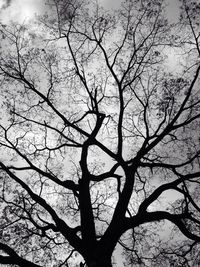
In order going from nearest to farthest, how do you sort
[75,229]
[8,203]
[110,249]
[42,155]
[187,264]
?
[110,249] → [75,229] → [187,264] → [8,203] → [42,155]

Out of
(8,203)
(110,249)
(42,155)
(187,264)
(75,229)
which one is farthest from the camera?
(42,155)

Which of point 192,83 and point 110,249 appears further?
point 192,83

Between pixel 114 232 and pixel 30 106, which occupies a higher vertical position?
pixel 30 106

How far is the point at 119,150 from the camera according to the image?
1093cm

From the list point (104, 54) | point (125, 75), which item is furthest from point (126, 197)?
point (104, 54)

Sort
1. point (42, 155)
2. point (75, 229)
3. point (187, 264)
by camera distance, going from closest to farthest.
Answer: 1. point (75, 229)
2. point (187, 264)
3. point (42, 155)

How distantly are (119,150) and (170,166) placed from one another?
2141 millimetres

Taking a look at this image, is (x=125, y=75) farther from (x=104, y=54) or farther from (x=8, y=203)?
(x=8, y=203)

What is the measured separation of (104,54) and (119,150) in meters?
4.91

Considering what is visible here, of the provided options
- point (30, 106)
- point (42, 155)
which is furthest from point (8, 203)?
point (30, 106)

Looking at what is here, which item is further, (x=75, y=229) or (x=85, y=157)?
(x=85, y=157)

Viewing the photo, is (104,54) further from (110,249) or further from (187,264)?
(187,264)

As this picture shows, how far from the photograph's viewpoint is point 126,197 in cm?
925

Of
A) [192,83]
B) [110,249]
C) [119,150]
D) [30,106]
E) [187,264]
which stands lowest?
[110,249]
